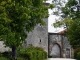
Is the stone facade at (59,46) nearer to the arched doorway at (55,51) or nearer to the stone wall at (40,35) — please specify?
the arched doorway at (55,51)

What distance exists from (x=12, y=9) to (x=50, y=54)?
5025cm

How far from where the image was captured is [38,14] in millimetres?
23969

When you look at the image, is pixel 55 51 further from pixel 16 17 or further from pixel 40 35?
pixel 16 17

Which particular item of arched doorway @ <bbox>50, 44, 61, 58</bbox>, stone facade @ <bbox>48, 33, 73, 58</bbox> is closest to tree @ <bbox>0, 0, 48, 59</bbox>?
stone facade @ <bbox>48, 33, 73, 58</bbox>

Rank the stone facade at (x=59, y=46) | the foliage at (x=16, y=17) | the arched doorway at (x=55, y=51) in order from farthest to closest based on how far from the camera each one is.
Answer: the arched doorway at (x=55, y=51) < the stone facade at (x=59, y=46) < the foliage at (x=16, y=17)

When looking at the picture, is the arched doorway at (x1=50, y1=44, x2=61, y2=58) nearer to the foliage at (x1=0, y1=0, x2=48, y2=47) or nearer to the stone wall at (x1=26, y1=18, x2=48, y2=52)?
the stone wall at (x1=26, y1=18, x2=48, y2=52)

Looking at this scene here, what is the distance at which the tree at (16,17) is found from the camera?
70.2 ft

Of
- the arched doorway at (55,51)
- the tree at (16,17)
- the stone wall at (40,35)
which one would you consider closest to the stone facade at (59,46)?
the arched doorway at (55,51)

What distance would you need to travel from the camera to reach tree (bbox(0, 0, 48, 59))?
842 inches

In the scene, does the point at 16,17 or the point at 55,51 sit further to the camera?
the point at 55,51

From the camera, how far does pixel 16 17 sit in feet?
74.0

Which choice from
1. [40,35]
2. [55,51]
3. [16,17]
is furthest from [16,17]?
[55,51]

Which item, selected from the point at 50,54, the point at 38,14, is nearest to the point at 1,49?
the point at 38,14

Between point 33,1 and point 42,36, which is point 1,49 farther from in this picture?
point 42,36
